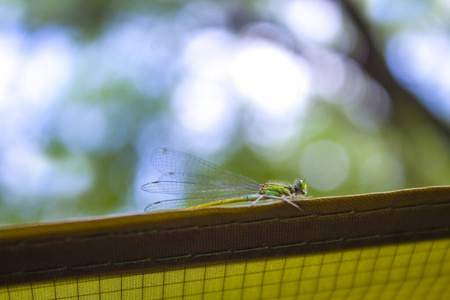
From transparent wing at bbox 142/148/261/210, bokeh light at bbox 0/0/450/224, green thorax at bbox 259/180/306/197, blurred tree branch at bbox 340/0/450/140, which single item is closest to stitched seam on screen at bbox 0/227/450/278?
green thorax at bbox 259/180/306/197

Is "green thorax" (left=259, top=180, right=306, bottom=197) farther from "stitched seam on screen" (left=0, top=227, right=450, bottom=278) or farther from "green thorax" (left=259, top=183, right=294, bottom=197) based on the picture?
"stitched seam on screen" (left=0, top=227, right=450, bottom=278)

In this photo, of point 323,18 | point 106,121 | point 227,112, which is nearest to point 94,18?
point 106,121

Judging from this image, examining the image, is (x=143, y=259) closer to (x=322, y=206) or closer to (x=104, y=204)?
(x=322, y=206)

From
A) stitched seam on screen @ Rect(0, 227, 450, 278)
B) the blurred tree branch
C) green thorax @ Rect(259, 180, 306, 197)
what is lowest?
stitched seam on screen @ Rect(0, 227, 450, 278)

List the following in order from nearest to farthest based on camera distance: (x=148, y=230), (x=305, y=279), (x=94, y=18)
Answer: (x=148, y=230) → (x=305, y=279) → (x=94, y=18)

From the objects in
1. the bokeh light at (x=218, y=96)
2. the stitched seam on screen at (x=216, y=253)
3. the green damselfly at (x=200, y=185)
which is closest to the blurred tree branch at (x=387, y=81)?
the bokeh light at (x=218, y=96)

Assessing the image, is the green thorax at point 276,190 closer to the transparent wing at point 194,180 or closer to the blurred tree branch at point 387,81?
the transparent wing at point 194,180

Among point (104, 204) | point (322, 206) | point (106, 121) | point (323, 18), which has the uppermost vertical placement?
point (323, 18)
